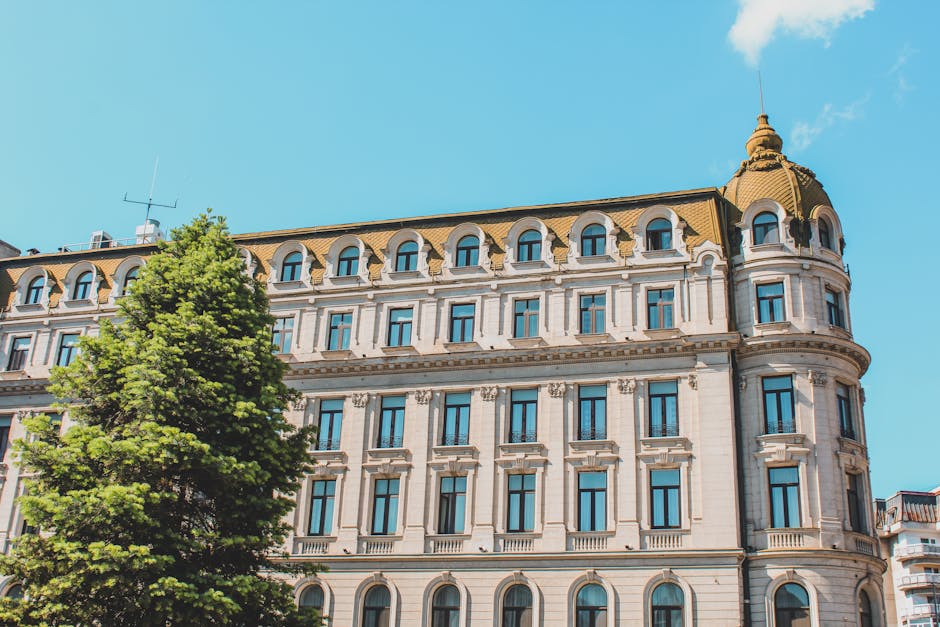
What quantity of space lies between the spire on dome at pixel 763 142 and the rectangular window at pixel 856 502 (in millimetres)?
16881

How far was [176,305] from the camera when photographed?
1403 inches

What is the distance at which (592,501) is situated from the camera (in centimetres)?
4322

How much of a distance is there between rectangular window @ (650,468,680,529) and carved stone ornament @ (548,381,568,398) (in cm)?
540

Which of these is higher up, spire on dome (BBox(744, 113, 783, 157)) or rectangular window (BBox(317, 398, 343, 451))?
spire on dome (BBox(744, 113, 783, 157))

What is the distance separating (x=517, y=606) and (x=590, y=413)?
355 inches

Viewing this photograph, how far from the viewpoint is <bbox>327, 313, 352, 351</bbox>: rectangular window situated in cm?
4975

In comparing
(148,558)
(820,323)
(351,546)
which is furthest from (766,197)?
(148,558)

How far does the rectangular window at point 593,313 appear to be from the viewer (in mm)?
46250

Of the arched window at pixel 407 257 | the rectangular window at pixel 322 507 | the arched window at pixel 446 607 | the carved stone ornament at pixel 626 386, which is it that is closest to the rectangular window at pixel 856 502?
the carved stone ornament at pixel 626 386

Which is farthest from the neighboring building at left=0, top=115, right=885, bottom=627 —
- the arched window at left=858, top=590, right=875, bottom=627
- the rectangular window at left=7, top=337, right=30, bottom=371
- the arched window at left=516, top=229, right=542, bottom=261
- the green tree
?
the green tree

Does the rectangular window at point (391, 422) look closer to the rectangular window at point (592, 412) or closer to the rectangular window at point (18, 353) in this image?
the rectangular window at point (592, 412)

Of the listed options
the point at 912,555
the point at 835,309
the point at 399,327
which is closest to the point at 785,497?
the point at 835,309

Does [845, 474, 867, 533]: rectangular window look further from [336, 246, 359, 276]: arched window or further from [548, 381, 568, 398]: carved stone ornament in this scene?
[336, 246, 359, 276]: arched window

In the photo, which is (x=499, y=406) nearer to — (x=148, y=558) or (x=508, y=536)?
(x=508, y=536)
